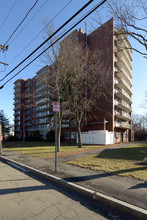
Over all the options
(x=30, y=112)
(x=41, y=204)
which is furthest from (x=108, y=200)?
(x=30, y=112)

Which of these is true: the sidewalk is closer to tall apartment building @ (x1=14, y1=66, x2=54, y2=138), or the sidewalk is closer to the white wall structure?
the white wall structure

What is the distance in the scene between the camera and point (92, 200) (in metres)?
4.29

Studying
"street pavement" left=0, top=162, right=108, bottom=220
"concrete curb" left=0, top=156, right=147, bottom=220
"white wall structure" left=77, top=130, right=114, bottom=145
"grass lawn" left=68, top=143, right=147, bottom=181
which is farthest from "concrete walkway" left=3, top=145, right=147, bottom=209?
"white wall structure" left=77, top=130, right=114, bottom=145

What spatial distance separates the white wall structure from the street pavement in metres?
20.7

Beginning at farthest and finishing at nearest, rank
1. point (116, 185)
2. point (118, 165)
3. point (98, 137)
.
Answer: point (98, 137), point (118, 165), point (116, 185)

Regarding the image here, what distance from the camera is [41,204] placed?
390cm

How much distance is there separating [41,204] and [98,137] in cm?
2246

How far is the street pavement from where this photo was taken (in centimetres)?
336

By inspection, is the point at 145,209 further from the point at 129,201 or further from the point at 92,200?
the point at 92,200

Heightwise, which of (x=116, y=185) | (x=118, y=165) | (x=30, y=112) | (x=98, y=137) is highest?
(x=30, y=112)

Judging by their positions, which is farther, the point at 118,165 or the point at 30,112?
the point at 30,112

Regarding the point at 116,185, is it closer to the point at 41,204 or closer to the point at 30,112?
the point at 41,204

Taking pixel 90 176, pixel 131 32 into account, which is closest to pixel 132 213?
pixel 90 176

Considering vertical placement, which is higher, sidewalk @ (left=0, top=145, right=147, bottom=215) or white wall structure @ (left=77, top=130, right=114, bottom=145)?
sidewalk @ (left=0, top=145, right=147, bottom=215)
